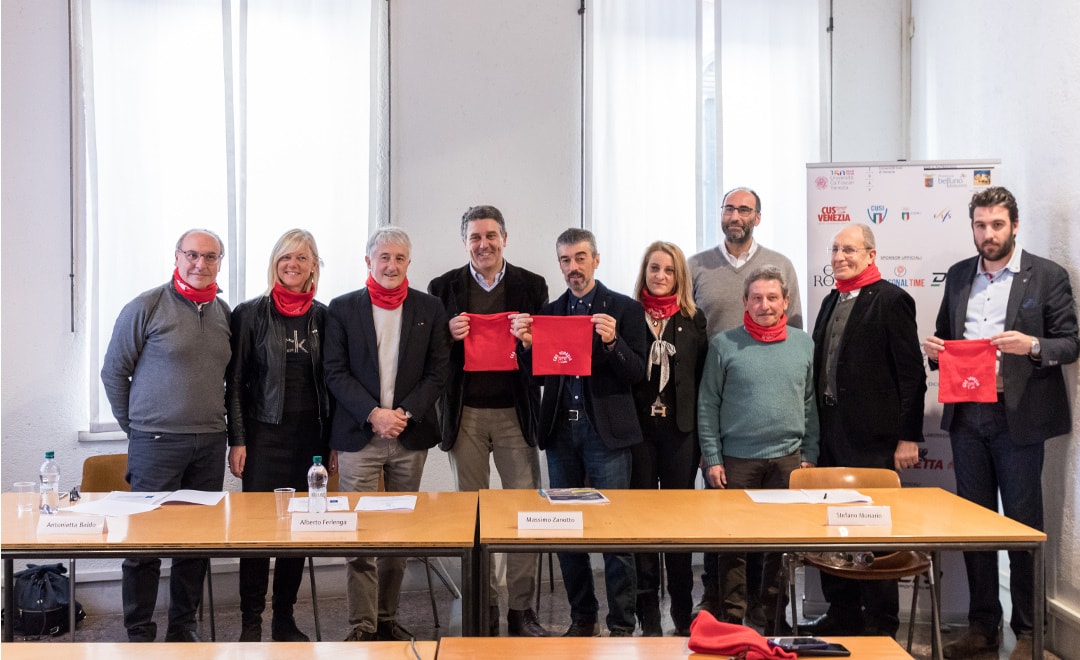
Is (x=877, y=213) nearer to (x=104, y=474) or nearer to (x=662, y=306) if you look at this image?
(x=662, y=306)

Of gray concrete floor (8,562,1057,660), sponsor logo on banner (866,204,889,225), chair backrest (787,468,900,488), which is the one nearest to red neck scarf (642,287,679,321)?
chair backrest (787,468,900,488)

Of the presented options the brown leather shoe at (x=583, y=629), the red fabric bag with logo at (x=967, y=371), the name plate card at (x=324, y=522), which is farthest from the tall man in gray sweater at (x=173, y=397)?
the red fabric bag with logo at (x=967, y=371)

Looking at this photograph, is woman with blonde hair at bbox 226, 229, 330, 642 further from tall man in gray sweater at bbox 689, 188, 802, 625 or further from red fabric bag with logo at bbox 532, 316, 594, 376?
tall man in gray sweater at bbox 689, 188, 802, 625

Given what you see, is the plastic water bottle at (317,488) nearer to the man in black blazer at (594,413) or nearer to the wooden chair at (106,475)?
the man in black blazer at (594,413)

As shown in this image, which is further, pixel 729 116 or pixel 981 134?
pixel 729 116

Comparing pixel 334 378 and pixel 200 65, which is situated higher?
pixel 200 65

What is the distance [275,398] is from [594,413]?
147 centimetres

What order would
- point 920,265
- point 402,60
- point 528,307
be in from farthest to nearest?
point 402,60
point 920,265
point 528,307

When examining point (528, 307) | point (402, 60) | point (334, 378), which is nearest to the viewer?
point (334, 378)

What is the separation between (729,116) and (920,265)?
1.74m

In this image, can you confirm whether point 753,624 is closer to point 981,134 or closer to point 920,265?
point 920,265

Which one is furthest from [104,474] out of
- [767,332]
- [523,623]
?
[767,332]

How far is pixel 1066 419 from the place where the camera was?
423cm

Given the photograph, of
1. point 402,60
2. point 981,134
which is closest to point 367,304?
point 402,60
